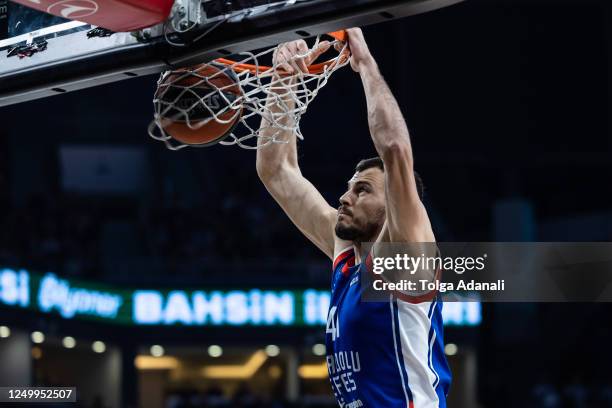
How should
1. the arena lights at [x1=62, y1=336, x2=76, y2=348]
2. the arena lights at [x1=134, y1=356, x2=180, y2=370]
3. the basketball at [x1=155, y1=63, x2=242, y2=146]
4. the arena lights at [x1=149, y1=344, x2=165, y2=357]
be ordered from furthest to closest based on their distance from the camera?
1. the arena lights at [x1=134, y1=356, x2=180, y2=370]
2. the arena lights at [x1=149, y1=344, x2=165, y2=357]
3. the arena lights at [x1=62, y1=336, x2=76, y2=348]
4. the basketball at [x1=155, y1=63, x2=242, y2=146]

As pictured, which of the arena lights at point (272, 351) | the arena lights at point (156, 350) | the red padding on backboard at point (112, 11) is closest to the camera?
the red padding on backboard at point (112, 11)

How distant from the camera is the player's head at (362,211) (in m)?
3.80

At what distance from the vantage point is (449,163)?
68.2 ft

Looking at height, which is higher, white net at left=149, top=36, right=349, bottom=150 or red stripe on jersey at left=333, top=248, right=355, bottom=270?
white net at left=149, top=36, right=349, bottom=150

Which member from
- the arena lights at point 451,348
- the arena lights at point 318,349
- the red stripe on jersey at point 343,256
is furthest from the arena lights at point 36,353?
the red stripe on jersey at point 343,256

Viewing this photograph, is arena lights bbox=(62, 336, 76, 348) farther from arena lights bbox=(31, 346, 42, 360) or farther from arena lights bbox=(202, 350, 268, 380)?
arena lights bbox=(202, 350, 268, 380)

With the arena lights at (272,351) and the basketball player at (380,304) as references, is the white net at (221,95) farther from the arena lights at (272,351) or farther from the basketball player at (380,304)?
the arena lights at (272,351)

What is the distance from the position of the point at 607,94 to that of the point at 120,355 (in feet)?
34.3

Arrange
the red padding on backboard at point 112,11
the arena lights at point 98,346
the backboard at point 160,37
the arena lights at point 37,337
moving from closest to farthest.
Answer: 1. the backboard at point 160,37
2. the red padding on backboard at point 112,11
3. the arena lights at point 37,337
4. the arena lights at point 98,346

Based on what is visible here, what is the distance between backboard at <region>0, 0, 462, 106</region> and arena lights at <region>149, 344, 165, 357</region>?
11.9 m

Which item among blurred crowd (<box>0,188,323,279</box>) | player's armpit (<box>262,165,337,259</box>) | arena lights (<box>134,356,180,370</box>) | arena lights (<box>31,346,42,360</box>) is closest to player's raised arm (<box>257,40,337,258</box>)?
player's armpit (<box>262,165,337,259</box>)

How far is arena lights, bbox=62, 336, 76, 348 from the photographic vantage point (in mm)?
14814

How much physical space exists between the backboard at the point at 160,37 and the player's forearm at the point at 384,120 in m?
0.53

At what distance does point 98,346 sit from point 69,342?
0.54 m
